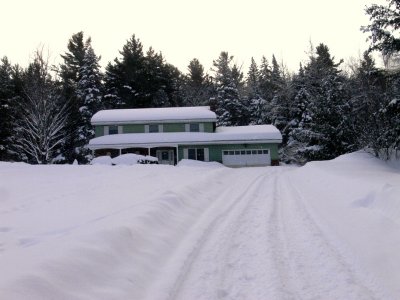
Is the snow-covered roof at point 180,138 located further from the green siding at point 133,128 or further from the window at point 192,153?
the window at point 192,153

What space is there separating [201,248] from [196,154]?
29.8 meters

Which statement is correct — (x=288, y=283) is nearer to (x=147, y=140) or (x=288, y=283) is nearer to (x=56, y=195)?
(x=56, y=195)

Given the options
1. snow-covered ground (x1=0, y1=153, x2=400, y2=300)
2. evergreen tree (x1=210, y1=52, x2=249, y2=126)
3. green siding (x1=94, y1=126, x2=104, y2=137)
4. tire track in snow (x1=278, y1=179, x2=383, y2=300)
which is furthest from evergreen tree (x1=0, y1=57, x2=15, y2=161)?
tire track in snow (x1=278, y1=179, x2=383, y2=300)

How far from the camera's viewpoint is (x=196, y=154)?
35.2 metres

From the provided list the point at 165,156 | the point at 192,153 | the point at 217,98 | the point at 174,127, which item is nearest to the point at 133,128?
the point at 174,127

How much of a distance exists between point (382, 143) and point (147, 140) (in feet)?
67.3

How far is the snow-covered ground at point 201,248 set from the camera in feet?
12.1

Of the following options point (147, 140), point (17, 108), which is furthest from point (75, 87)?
point (147, 140)

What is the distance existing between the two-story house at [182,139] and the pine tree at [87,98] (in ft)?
18.9

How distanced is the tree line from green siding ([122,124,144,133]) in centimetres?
585

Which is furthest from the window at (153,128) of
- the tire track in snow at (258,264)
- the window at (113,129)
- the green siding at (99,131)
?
the tire track in snow at (258,264)

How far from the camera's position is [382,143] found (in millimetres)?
22234

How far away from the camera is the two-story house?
34125 mm

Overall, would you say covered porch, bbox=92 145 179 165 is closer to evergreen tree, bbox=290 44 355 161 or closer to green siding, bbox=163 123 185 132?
green siding, bbox=163 123 185 132
